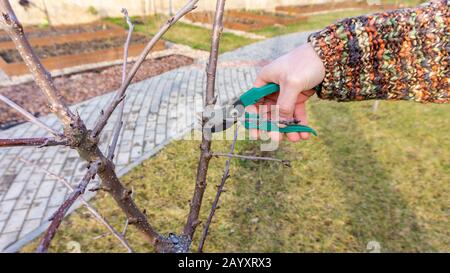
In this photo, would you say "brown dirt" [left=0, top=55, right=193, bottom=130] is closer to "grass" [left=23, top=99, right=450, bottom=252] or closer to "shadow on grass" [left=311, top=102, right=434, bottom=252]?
"grass" [left=23, top=99, right=450, bottom=252]

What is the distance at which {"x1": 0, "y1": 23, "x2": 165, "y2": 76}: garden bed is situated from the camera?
24.2ft

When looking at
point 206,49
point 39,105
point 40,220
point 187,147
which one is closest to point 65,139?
point 40,220

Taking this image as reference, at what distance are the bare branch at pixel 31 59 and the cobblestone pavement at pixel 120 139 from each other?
0.80m

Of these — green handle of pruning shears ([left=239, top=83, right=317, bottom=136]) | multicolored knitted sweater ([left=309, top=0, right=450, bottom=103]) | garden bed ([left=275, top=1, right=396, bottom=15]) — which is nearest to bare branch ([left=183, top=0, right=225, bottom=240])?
green handle of pruning shears ([left=239, top=83, right=317, bottom=136])

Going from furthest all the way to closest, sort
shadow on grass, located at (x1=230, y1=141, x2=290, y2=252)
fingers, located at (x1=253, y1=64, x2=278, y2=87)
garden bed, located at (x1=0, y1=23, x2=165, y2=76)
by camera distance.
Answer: garden bed, located at (x1=0, y1=23, x2=165, y2=76), shadow on grass, located at (x1=230, y1=141, x2=290, y2=252), fingers, located at (x1=253, y1=64, x2=278, y2=87)

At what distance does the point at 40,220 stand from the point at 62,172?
0.86 m

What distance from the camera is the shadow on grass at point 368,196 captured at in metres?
3.22

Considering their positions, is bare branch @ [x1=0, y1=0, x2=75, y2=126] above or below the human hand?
above

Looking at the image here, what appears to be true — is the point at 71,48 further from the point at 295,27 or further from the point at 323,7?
the point at 323,7

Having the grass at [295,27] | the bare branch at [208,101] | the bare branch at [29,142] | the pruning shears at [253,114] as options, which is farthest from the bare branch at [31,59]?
the grass at [295,27]

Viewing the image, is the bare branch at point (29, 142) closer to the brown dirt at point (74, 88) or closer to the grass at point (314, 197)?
the grass at point (314, 197)

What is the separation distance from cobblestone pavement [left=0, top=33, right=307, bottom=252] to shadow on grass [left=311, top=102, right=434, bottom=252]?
7.72 feet

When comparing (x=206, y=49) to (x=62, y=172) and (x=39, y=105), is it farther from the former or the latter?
(x=62, y=172)

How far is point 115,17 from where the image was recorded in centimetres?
1361
